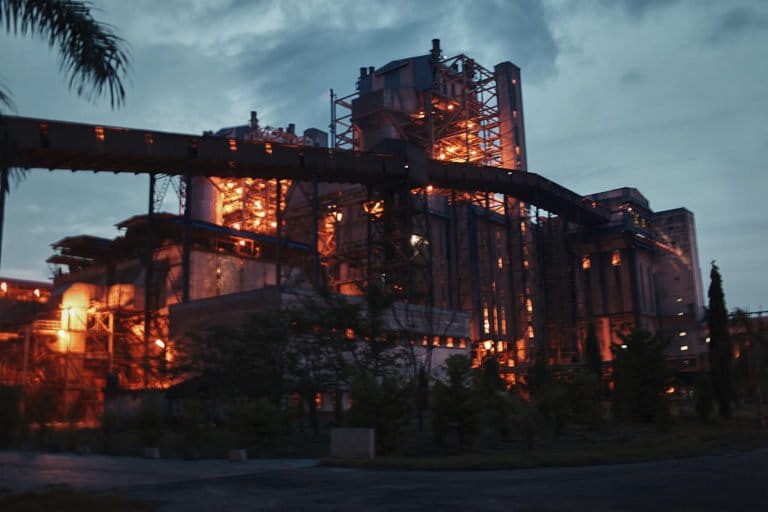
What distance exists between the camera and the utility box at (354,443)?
24.1m

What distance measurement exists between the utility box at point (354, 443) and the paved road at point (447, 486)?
7.88 ft

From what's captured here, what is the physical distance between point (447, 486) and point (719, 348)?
1262 inches

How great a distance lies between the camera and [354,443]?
79.8 feet

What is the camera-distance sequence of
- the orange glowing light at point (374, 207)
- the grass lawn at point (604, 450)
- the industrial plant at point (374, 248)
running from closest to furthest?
the grass lawn at point (604, 450), the industrial plant at point (374, 248), the orange glowing light at point (374, 207)

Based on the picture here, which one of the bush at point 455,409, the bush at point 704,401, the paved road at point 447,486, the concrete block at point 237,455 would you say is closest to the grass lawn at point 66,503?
the paved road at point 447,486

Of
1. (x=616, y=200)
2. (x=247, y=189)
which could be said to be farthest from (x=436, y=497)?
(x=616, y=200)

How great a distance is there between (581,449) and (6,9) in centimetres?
2408

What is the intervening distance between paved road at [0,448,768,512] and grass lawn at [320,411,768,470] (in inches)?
42.5

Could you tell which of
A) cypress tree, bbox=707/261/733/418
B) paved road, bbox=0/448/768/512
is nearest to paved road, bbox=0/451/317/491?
paved road, bbox=0/448/768/512

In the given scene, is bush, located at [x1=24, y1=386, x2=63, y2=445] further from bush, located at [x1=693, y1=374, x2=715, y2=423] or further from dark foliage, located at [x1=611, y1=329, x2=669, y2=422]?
bush, located at [x1=693, y1=374, x2=715, y2=423]

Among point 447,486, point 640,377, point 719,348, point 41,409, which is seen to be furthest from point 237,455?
point 719,348

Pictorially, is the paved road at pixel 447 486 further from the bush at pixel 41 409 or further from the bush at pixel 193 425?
the bush at pixel 41 409

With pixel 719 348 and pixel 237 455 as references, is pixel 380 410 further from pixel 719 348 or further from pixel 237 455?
pixel 719 348

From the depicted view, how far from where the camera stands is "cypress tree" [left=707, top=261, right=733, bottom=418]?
41531 millimetres
